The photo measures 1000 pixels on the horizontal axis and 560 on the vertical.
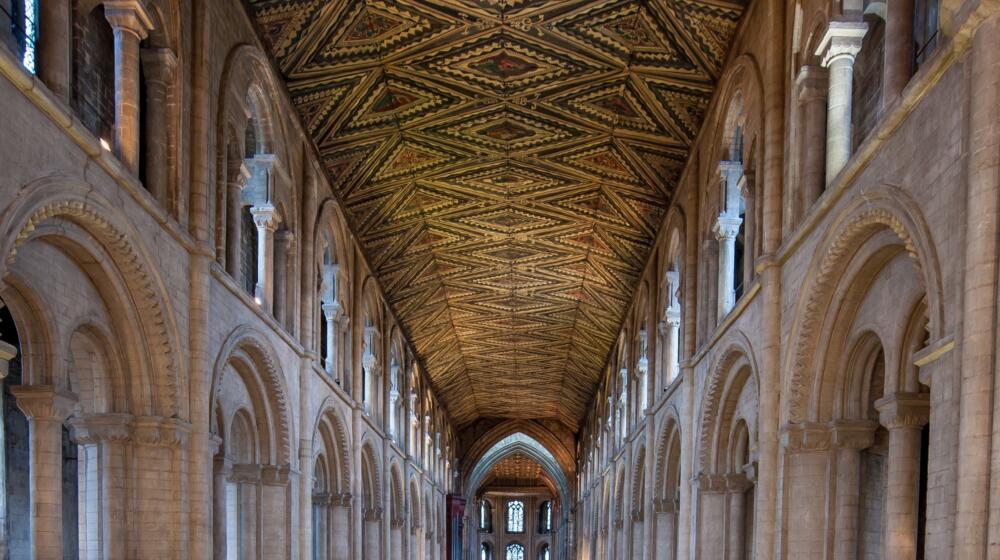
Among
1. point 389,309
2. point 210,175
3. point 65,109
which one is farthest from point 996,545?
point 389,309

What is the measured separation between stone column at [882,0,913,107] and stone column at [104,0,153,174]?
→ 6.85 metres

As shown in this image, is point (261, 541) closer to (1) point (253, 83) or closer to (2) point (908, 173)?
(1) point (253, 83)

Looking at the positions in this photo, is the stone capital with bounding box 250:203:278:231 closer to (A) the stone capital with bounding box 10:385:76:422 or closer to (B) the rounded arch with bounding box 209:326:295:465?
(B) the rounded arch with bounding box 209:326:295:465

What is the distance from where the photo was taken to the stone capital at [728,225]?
48.3 ft

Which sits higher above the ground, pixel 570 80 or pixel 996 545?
pixel 570 80

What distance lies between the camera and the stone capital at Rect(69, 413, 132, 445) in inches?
397

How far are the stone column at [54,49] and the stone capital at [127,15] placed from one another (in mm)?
1477

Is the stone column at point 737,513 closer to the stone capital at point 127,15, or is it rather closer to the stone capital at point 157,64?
the stone capital at point 157,64

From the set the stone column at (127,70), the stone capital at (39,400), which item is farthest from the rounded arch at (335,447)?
the stone capital at (39,400)

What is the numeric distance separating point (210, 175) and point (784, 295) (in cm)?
666

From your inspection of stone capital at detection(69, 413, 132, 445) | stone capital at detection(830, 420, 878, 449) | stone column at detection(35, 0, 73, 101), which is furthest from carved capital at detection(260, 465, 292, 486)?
stone capital at detection(830, 420, 878, 449)

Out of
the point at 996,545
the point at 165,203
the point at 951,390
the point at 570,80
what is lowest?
the point at 996,545

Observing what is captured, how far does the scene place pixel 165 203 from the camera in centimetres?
1070

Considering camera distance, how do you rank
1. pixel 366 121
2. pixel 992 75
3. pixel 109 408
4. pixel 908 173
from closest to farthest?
pixel 992 75
pixel 908 173
pixel 109 408
pixel 366 121
